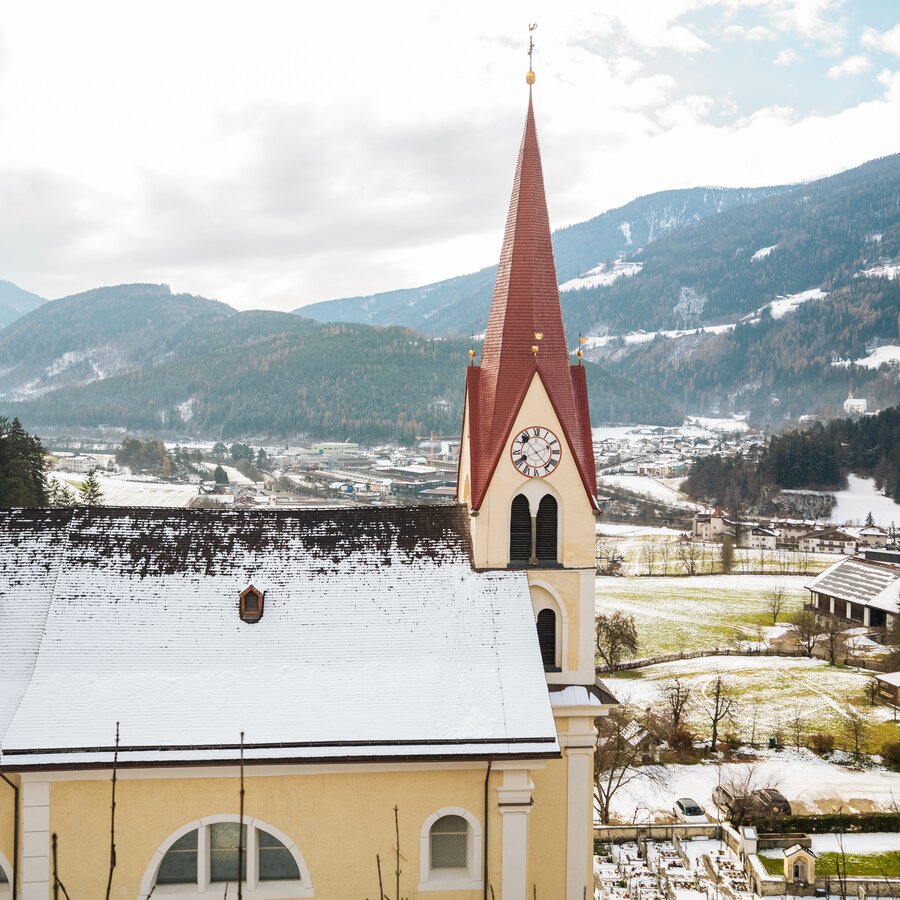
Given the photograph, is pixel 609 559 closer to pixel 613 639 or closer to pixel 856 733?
pixel 613 639

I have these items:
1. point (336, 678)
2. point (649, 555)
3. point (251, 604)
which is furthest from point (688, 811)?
point (649, 555)

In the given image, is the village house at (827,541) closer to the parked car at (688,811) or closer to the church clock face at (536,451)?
the parked car at (688,811)

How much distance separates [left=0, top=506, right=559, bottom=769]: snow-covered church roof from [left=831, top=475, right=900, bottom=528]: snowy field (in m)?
127

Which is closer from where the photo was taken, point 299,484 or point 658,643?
point 658,643

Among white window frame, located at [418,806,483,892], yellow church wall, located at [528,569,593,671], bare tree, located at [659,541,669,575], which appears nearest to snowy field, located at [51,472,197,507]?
bare tree, located at [659,541,669,575]

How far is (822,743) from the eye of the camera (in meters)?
40.7

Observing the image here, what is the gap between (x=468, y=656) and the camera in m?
18.3

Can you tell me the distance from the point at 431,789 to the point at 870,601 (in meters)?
62.6

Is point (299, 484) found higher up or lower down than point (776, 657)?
higher up

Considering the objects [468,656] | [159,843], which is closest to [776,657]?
[468,656]

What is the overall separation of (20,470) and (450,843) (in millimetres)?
44193

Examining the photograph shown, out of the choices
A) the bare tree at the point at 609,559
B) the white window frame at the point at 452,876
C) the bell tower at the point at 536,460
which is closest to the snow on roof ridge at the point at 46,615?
the white window frame at the point at 452,876

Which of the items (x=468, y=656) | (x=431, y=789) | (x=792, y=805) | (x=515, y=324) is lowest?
(x=792, y=805)

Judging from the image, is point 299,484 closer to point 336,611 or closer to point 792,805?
point 792,805
